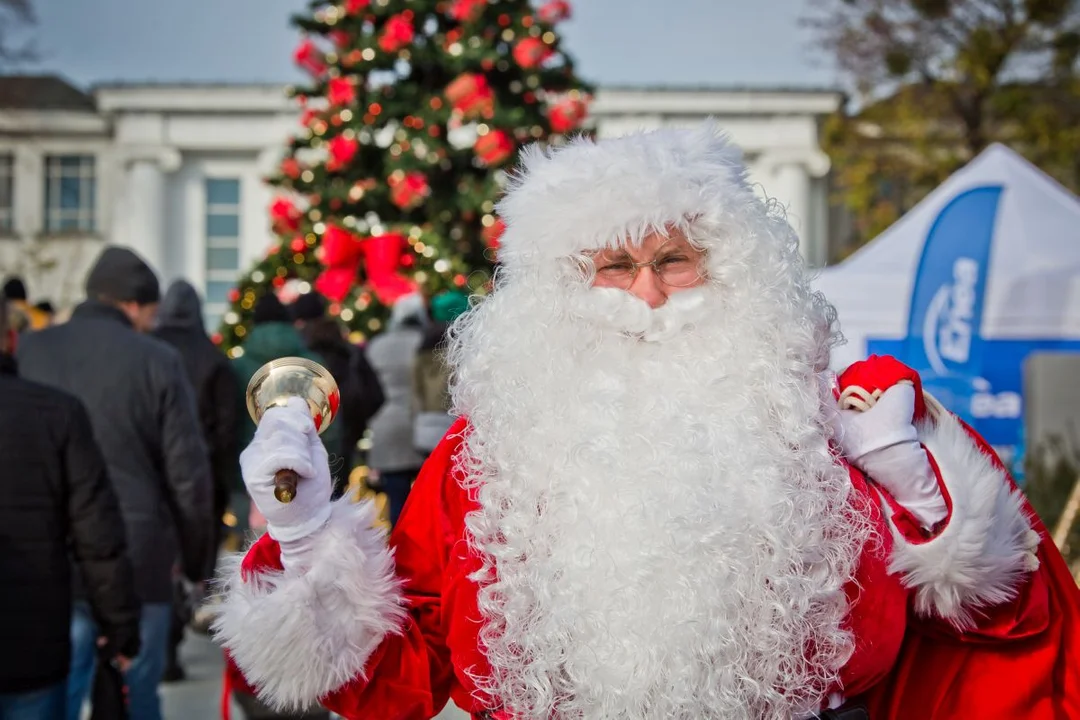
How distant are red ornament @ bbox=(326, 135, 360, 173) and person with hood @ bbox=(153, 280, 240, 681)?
4605 millimetres

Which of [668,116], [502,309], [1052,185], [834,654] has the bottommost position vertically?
[834,654]

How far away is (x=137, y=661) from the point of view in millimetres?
4410

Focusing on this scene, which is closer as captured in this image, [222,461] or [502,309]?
[502,309]

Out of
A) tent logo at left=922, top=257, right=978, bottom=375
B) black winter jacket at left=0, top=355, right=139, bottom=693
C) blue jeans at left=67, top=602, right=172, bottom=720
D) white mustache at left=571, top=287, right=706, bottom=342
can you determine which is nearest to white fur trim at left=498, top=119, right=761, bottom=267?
white mustache at left=571, top=287, right=706, bottom=342

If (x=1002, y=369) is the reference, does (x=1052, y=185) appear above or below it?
above

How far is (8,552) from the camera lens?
3611mm

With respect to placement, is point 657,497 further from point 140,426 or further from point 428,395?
point 428,395

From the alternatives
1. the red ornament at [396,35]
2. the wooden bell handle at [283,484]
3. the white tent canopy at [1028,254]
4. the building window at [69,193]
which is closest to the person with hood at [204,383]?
the white tent canopy at [1028,254]

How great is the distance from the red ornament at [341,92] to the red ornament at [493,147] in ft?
4.34

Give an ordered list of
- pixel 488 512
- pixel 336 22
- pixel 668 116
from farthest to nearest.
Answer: pixel 668 116 < pixel 336 22 < pixel 488 512

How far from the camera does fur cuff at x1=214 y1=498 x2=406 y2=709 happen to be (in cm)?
217

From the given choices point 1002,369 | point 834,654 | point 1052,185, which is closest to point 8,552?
point 834,654

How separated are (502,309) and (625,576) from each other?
0.63 m

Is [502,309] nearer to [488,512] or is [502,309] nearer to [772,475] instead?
[488,512]
